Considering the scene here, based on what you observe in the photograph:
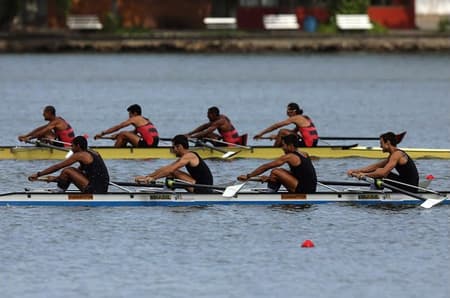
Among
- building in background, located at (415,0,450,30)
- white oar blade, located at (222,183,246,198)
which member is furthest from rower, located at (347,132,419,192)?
building in background, located at (415,0,450,30)

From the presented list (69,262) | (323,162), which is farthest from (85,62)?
(69,262)

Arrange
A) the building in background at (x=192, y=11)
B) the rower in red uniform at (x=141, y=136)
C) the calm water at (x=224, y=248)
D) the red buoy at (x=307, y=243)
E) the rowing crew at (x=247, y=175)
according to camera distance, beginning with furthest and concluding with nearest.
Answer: the building in background at (x=192, y=11), the rower in red uniform at (x=141, y=136), the rowing crew at (x=247, y=175), the red buoy at (x=307, y=243), the calm water at (x=224, y=248)

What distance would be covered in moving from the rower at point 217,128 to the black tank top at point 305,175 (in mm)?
9945

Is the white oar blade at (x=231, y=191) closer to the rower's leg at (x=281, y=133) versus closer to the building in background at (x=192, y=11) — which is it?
the rower's leg at (x=281, y=133)

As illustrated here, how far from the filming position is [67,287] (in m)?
24.5

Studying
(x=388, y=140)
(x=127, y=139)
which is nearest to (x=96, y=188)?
(x=388, y=140)

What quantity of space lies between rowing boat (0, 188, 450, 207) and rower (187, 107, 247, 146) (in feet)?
31.0

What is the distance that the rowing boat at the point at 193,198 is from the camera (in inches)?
1216

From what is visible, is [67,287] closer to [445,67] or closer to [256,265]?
[256,265]

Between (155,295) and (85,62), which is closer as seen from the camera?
(155,295)

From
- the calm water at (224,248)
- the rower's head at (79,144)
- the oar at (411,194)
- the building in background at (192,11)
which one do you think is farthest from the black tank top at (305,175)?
the building in background at (192,11)

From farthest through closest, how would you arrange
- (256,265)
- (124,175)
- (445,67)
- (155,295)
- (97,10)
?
(97,10)
(445,67)
(124,175)
(256,265)
(155,295)

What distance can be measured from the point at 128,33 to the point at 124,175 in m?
56.5

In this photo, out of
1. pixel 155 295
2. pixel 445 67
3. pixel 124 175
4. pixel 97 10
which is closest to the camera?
pixel 155 295
